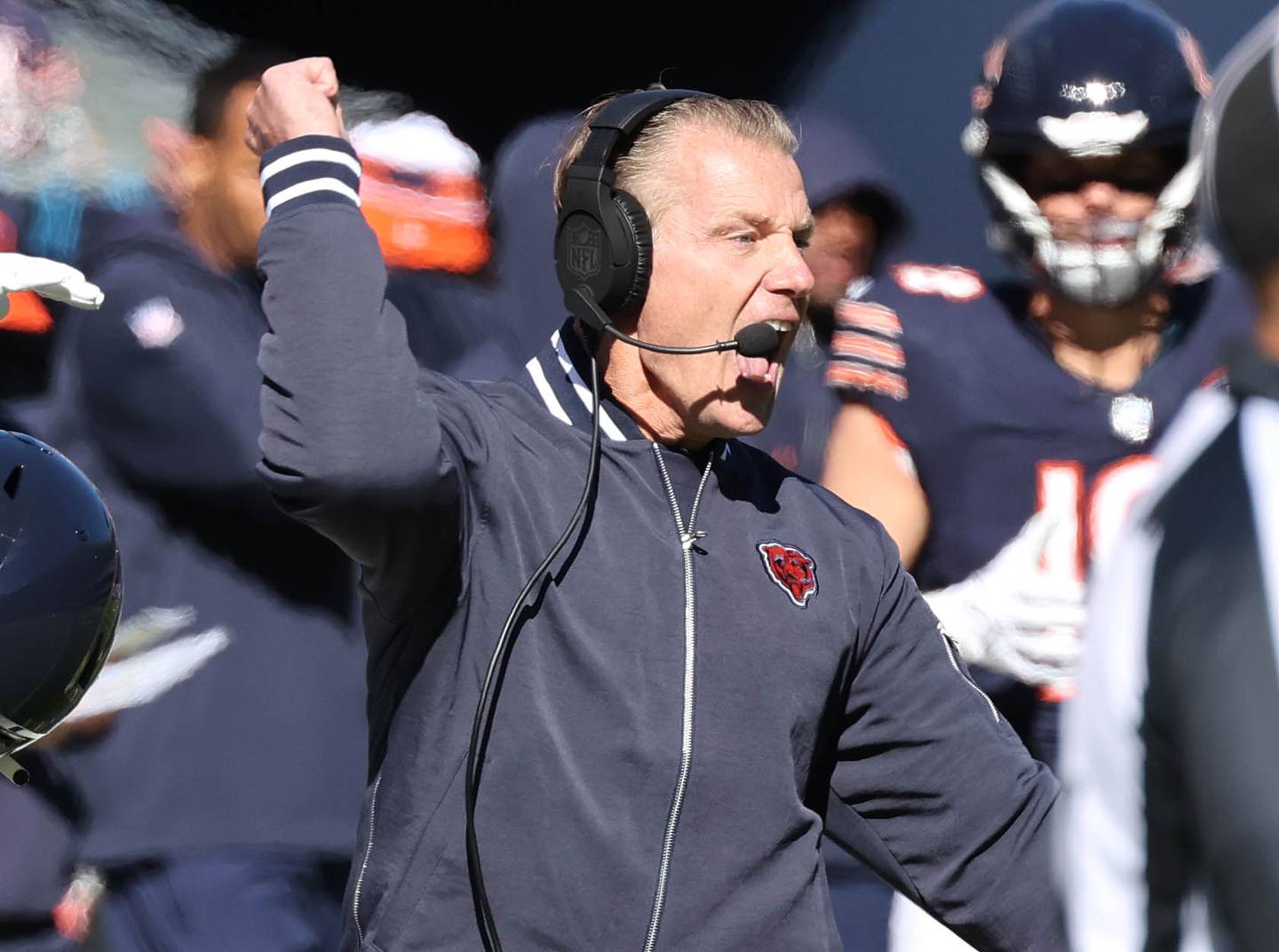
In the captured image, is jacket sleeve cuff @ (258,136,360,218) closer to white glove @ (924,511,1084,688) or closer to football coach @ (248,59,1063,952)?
football coach @ (248,59,1063,952)

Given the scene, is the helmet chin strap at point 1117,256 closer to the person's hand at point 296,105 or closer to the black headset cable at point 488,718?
the black headset cable at point 488,718

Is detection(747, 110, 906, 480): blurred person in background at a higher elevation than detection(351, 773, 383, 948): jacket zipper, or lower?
lower

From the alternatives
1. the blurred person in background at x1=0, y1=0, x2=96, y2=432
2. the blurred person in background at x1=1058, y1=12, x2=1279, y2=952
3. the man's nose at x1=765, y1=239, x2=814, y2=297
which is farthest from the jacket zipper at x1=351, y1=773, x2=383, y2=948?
the blurred person in background at x1=0, y1=0, x2=96, y2=432

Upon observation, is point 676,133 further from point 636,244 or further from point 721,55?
point 721,55

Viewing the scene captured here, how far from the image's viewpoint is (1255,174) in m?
1.08

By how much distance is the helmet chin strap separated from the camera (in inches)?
136

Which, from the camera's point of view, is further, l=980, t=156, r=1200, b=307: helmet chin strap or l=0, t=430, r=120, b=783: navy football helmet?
l=980, t=156, r=1200, b=307: helmet chin strap

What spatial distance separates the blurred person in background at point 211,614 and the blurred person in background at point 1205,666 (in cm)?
254

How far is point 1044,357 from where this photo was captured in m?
3.45

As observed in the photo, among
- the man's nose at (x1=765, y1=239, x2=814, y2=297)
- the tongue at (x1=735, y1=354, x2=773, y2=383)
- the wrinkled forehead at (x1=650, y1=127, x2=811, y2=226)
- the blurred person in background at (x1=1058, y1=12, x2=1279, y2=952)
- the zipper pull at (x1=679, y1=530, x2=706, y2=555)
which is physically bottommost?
the zipper pull at (x1=679, y1=530, x2=706, y2=555)

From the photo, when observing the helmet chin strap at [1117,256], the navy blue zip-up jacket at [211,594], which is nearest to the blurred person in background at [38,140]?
the navy blue zip-up jacket at [211,594]

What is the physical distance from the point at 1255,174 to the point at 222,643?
109 inches

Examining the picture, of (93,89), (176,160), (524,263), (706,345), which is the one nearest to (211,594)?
(176,160)

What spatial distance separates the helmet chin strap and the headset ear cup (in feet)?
5.10
